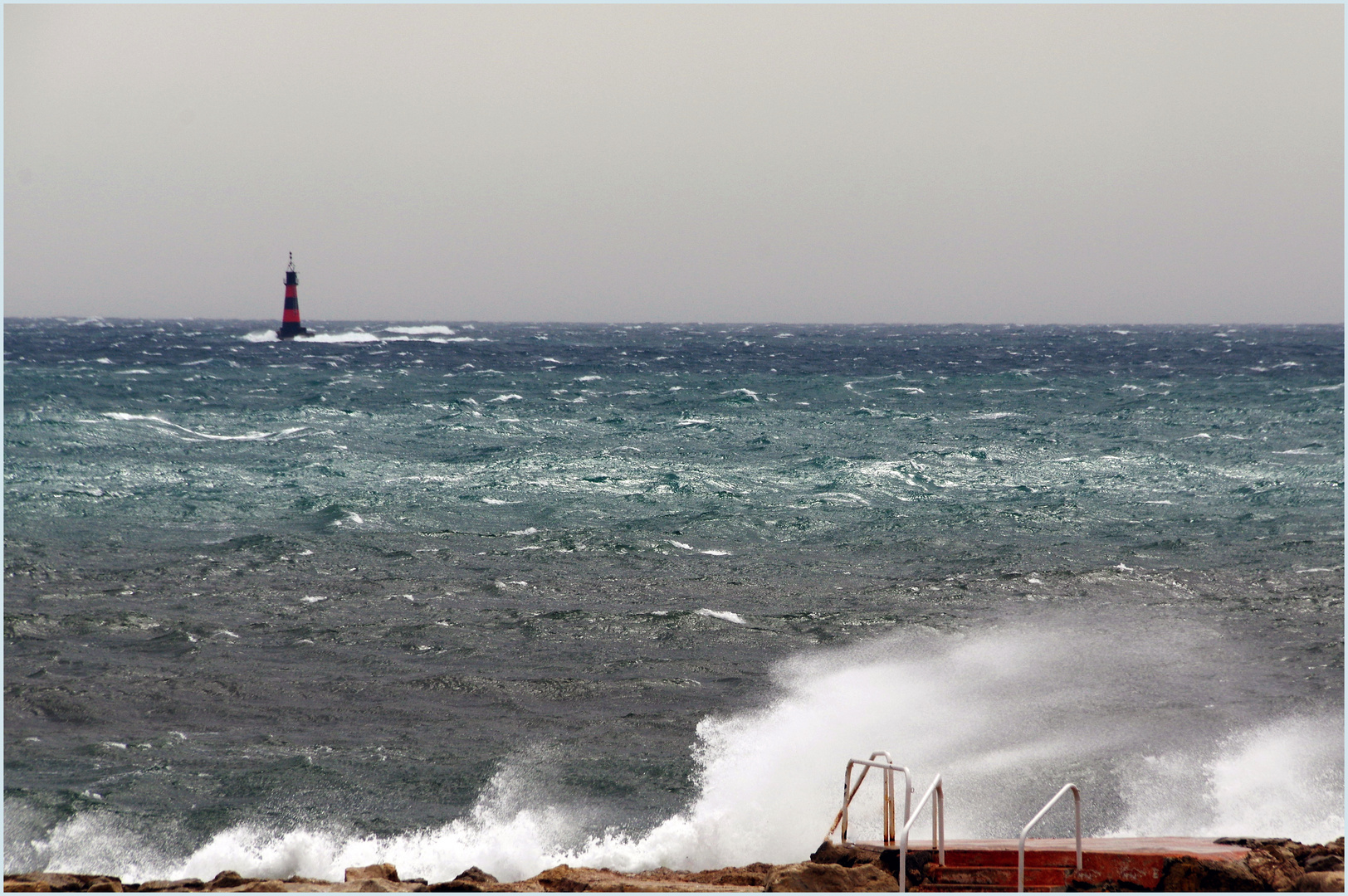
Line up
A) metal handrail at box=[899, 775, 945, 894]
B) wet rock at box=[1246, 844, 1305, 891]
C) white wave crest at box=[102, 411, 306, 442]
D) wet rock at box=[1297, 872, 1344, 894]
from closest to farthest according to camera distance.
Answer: metal handrail at box=[899, 775, 945, 894], wet rock at box=[1297, 872, 1344, 894], wet rock at box=[1246, 844, 1305, 891], white wave crest at box=[102, 411, 306, 442]

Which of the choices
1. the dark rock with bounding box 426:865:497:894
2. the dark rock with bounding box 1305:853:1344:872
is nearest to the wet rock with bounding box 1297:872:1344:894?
the dark rock with bounding box 1305:853:1344:872

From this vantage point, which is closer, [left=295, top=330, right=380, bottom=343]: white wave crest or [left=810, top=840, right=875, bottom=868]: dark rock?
[left=810, top=840, right=875, bottom=868]: dark rock

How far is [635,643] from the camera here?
1301cm

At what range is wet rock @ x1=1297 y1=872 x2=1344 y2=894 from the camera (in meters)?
6.75

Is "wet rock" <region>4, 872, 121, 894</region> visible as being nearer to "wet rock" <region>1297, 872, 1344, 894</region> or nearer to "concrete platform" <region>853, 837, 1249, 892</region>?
"concrete platform" <region>853, 837, 1249, 892</region>

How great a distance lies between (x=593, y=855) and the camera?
27.5 ft

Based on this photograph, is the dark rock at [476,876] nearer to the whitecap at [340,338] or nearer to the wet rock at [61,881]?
the wet rock at [61,881]

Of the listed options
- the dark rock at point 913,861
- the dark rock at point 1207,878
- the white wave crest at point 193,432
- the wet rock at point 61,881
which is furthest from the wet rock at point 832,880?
the white wave crest at point 193,432

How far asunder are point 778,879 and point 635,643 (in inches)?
253

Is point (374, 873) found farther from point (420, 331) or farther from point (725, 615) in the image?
point (420, 331)

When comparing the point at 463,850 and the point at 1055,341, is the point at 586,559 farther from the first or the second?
the point at 1055,341

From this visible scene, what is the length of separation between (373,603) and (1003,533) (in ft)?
37.1

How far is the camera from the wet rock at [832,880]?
6.62 metres

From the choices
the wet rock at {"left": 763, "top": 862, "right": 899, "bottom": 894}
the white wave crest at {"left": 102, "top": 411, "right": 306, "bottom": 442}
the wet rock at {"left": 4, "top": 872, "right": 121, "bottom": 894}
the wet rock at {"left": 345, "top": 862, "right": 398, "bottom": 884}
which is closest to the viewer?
the wet rock at {"left": 763, "top": 862, "right": 899, "bottom": 894}
